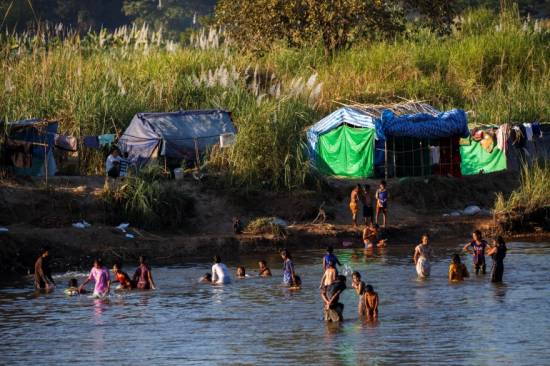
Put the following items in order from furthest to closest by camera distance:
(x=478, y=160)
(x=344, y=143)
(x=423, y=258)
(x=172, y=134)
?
(x=478, y=160) → (x=344, y=143) → (x=172, y=134) → (x=423, y=258)

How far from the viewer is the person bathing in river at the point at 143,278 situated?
2550 cm

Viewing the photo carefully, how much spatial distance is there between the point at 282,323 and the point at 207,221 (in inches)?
411

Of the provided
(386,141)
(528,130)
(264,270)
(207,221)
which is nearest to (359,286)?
(264,270)

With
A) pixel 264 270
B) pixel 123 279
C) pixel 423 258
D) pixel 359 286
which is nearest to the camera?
pixel 359 286

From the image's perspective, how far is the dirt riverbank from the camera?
29297mm

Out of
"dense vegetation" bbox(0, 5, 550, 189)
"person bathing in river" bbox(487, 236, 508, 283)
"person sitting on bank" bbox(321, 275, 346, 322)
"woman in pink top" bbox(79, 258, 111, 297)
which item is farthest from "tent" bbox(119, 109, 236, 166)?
"person sitting on bank" bbox(321, 275, 346, 322)

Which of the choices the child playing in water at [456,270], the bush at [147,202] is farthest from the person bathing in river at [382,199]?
the child playing in water at [456,270]

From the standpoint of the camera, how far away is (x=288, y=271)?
83.1ft

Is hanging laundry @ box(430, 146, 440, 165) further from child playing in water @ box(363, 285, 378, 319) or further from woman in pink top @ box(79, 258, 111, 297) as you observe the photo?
child playing in water @ box(363, 285, 378, 319)

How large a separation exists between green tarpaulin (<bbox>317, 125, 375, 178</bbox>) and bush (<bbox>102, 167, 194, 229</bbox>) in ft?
18.2

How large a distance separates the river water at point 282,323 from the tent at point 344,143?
7.32 metres

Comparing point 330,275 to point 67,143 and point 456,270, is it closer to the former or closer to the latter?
point 456,270

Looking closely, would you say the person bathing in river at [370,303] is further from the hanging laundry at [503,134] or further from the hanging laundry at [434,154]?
the hanging laundry at [503,134]

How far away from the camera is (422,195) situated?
1363 inches
